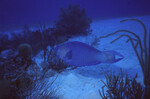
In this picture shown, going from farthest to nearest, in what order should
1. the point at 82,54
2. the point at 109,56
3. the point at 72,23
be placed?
the point at 72,23, the point at 82,54, the point at 109,56

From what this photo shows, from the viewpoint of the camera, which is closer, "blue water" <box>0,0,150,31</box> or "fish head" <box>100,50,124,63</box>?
"fish head" <box>100,50,124,63</box>

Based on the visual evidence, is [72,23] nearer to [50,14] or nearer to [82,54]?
[82,54]

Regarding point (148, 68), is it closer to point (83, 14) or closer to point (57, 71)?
point (57, 71)

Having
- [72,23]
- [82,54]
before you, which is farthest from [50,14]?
[82,54]

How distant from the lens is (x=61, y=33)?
5977 mm

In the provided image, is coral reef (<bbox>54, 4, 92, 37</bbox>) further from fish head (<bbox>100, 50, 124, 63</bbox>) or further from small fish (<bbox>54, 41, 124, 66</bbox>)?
fish head (<bbox>100, 50, 124, 63</bbox>)

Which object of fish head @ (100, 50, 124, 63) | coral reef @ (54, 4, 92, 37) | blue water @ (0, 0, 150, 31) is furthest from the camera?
blue water @ (0, 0, 150, 31)

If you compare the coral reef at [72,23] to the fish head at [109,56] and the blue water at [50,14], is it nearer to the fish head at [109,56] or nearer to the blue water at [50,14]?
the blue water at [50,14]

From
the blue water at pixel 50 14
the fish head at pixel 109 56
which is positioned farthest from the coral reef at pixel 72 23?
the fish head at pixel 109 56

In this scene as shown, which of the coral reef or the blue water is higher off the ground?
the blue water

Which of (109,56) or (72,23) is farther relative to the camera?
(72,23)

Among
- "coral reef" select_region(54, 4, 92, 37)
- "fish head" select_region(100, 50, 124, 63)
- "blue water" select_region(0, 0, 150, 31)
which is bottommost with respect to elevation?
"fish head" select_region(100, 50, 124, 63)

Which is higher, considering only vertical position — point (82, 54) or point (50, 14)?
point (50, 14)

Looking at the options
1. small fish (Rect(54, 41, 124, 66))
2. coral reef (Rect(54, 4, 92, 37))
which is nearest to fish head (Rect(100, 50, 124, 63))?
small fish (Rect(54, 41, 124, 66))
